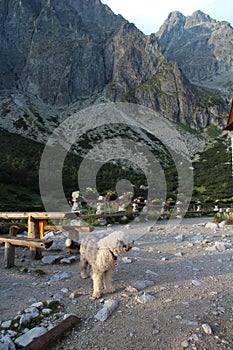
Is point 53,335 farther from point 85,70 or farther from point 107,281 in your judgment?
point 85,70

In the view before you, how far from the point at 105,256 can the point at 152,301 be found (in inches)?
42.2

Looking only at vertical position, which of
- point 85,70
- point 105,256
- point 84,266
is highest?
point 85,70

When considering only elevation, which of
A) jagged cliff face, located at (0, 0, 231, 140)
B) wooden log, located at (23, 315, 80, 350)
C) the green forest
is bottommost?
wooden log, located at (23, 315, 80, 350)

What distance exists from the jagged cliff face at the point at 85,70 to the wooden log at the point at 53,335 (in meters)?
104

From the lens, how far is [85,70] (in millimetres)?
123188

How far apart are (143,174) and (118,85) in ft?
232

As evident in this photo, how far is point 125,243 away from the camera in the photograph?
472 centimetres

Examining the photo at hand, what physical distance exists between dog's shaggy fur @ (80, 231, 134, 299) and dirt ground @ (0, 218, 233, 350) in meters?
0.21

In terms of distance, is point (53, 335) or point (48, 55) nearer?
point (53, 335)

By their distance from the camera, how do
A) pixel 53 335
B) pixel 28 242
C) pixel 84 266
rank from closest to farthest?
pixel 53 335 < pixel 84 266 < pixel 28 242

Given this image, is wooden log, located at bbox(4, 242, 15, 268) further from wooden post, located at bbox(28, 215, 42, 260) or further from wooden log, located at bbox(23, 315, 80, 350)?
wooden log, located at bbox(23, 315, 80, 350)

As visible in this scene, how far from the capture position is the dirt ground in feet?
11.1

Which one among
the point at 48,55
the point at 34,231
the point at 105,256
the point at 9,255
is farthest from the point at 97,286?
the point at 48,55

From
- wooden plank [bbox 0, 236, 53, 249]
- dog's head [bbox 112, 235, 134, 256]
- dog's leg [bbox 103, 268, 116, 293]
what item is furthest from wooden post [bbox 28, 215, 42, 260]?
dog's head [bbox 112, 235, 134, 256]
